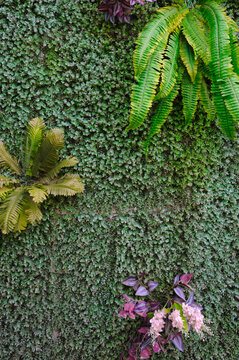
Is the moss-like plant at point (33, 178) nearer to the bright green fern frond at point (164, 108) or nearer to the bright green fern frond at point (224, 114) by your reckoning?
the bright green fern frond at point (164, 108)

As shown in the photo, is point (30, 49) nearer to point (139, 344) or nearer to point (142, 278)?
point (142, 278)

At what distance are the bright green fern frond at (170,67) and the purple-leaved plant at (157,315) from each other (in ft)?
4.82

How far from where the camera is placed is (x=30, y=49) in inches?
75.7

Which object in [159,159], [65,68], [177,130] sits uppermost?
[65,68]

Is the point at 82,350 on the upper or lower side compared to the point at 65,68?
lower

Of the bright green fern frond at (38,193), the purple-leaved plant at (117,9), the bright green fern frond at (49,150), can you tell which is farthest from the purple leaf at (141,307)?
the purple-leaved plant at (117,9)

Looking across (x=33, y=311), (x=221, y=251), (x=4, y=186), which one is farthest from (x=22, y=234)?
(x=221, y=251)

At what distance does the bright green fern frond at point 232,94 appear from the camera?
1555 mm

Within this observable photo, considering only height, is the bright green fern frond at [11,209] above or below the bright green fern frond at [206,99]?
below

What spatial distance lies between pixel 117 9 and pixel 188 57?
657mm

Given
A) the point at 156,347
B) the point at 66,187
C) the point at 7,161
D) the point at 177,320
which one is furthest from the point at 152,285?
the point at 7,161

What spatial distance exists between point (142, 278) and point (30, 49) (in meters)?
2.13

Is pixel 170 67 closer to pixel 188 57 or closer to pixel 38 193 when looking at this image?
pixel 188 57

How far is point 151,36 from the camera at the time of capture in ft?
5.20
